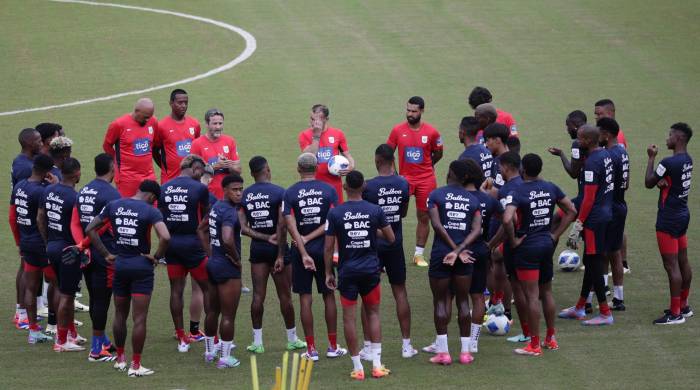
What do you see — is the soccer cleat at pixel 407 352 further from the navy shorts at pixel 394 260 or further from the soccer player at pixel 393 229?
the navy shorts at pixel 394 260

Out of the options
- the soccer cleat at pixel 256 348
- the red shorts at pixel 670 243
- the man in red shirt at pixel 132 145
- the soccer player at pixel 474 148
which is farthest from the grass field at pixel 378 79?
the soccer player at pixel 474 148

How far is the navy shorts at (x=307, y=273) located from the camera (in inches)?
465

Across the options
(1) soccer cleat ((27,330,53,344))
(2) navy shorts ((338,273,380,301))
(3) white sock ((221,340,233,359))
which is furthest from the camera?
(1) soccer cleat ((27,330,53,344))

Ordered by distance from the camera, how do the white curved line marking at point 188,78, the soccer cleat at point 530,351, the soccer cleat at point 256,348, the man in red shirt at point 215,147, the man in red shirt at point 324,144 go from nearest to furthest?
the soccer cleat at point 530,351
the soccer cleat at point 256,348
the man in red shirt at point 215,147
the man in red shirt at point 324,144
the white curved line marking at point 188,78

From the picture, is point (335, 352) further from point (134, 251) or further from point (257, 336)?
point (134, 251)

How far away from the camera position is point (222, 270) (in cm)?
1155

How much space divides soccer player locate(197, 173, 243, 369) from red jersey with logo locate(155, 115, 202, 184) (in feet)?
13.2

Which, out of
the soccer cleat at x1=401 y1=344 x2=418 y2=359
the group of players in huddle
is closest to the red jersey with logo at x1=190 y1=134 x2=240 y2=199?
the group of players in huddle

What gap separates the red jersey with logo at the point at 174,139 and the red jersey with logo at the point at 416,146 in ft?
10.1

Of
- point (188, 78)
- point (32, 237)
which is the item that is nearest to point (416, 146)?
point (32, 237)

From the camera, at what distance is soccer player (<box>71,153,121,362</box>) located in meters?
11.8

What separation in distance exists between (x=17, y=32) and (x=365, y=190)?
19.6 meters

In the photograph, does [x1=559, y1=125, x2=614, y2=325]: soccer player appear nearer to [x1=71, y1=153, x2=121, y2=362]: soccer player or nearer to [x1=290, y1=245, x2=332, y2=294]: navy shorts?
[x1=290, y1=245, x2=332, y2=294]: navy shorts

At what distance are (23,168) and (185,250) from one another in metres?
2.68
